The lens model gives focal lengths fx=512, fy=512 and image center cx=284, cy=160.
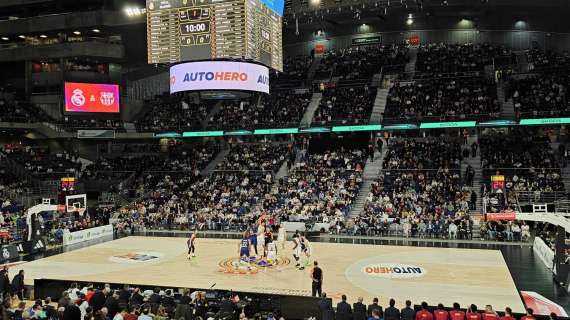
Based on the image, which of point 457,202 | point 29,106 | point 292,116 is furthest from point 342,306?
point 29,106

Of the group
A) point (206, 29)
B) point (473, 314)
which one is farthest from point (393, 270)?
point (206, 29)

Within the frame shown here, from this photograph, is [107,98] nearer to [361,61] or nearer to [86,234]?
[86,234]

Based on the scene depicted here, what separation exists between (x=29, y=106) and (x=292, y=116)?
2413 centimetres

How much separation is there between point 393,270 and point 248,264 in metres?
5.79

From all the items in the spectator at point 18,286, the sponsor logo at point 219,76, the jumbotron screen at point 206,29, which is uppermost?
the jumbotron screen at point 206,29

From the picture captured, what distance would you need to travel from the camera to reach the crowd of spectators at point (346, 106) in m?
38.7

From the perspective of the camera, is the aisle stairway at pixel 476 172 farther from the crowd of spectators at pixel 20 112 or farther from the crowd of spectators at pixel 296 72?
the crowd of spectators at pixel 20 112

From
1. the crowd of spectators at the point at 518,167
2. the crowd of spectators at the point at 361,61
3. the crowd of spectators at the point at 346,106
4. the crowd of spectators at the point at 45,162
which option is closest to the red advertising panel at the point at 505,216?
the crowd of spectators at the point at 518,167

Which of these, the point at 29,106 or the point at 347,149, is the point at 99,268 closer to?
the point at 347,149

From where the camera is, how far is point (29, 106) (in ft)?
151

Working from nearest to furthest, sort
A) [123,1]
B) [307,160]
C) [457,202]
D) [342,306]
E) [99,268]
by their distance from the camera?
[342,306] < [99,268] < [457,202] < [307,160] < [123,1]

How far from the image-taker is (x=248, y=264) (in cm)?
2077

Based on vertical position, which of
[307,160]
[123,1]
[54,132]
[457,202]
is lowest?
[457,202]

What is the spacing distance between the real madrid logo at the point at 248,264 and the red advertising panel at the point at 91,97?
2382 cm
